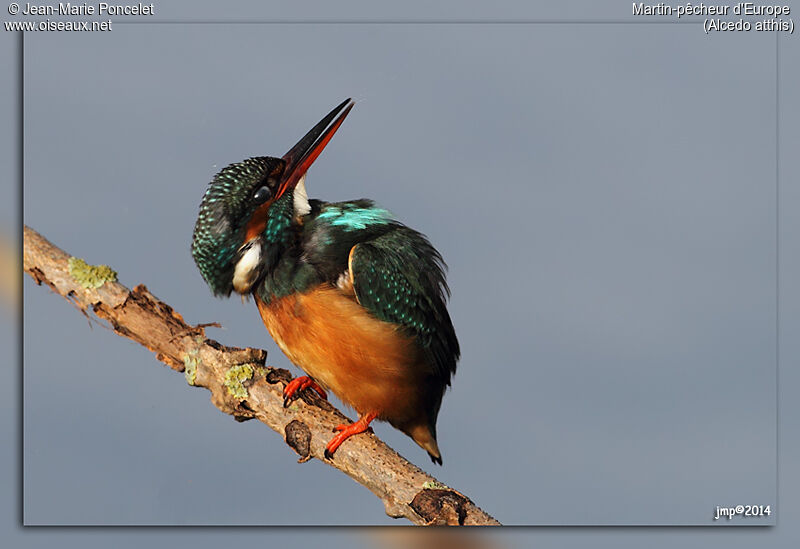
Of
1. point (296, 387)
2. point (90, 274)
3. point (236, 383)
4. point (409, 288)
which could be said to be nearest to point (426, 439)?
point (296, 387)

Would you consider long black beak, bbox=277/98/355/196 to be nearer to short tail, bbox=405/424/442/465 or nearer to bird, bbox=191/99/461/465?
bird, bbox=191/99/461/465

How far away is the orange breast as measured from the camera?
5.38 meters

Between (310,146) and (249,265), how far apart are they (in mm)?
789

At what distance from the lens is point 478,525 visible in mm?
4984

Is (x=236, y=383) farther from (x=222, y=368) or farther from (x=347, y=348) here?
(x=347, y=348)

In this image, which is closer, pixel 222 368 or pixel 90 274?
pixel 222 368

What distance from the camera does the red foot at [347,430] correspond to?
543cm

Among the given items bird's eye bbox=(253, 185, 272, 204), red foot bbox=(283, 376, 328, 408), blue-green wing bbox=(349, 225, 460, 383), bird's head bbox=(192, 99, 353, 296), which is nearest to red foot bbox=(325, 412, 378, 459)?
red foot bbox=(283, 376, 328, 408)

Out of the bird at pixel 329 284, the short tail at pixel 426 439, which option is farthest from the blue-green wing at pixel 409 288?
the short tail at pixel 426 439

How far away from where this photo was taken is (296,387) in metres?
5.63

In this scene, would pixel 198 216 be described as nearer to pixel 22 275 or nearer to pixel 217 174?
pixel 217 174

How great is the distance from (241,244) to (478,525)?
1.86 meters

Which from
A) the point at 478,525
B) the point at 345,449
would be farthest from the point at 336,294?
the point at 478,525

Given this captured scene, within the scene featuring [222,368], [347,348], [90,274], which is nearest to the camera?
[347,348]
